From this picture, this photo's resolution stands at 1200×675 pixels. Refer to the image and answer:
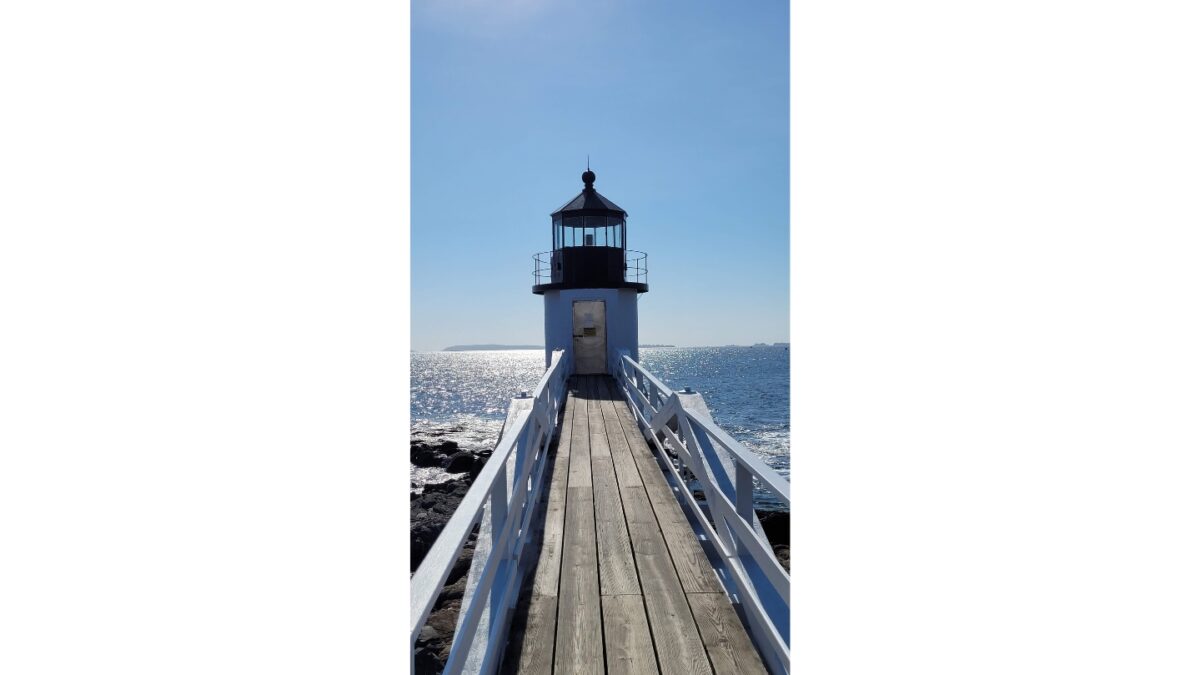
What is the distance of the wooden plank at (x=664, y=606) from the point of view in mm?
1955

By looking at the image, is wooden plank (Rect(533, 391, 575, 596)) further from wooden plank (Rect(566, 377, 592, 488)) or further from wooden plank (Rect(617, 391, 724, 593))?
wooden plank (Rect(617, 391, 724, 593))

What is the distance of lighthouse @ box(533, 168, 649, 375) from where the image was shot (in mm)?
10930

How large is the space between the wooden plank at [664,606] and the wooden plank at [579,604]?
0.77ft

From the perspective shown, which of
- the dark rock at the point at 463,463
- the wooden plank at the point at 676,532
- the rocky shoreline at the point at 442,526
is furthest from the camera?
the dark rock at the point at 463,463

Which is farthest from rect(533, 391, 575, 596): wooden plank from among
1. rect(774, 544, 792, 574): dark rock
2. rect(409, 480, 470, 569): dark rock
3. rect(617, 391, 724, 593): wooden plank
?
rect(774, 544, 792, 574): dark rock

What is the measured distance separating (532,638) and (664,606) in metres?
0.60

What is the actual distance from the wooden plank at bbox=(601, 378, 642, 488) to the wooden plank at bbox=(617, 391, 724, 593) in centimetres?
7

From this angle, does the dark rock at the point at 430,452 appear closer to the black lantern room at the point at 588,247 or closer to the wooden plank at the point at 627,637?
the black lantern room at the point at 588,247

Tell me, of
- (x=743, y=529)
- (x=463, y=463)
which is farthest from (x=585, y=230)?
(x=743, y=529)

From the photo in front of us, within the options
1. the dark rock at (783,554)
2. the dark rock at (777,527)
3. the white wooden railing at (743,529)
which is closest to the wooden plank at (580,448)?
the white wooden railing at (743,529)

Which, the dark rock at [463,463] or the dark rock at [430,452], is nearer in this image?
the dark rock at [463,463]

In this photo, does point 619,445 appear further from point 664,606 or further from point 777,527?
point 777,527
